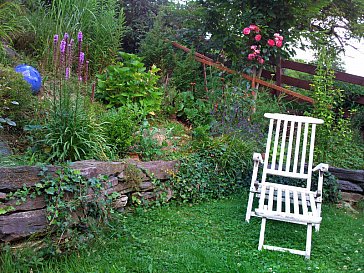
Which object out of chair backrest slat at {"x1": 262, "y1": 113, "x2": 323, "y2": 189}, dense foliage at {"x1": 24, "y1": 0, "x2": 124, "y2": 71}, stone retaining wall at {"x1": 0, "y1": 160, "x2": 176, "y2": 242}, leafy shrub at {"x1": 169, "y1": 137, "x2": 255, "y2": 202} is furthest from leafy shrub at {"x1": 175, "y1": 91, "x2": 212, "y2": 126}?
stone retaining wall at {"x1": 0, "y1": 160, "x2": 176, "y2": 242}

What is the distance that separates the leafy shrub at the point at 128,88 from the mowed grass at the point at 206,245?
166 centimetres

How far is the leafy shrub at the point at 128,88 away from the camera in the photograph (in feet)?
15.9

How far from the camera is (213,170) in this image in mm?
4336

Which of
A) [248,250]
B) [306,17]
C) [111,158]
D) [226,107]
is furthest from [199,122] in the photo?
[306,17]

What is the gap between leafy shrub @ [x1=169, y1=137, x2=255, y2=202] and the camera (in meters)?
4.11

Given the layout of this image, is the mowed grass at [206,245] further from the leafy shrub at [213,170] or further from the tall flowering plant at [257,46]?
the tall flowering plant at [257,46]

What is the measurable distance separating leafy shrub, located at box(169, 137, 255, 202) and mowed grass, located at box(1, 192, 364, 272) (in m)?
0.23

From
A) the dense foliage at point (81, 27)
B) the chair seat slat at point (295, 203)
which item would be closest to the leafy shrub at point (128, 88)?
the dense foliage at point (81, 27)

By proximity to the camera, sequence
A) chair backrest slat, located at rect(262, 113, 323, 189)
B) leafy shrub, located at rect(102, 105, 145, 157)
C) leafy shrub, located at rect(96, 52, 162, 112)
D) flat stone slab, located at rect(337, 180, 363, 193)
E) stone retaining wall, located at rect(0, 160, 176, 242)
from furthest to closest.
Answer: leafy shrub, located at rect(96, 52, 162, 112)
flat stone slab, located at rect(337, 180, 363, 193)
chair backrest slat, located at rect(262, 113, 323, 189)
leafy shrub, located at rect(102, 105, 145, 157)
stone retaining wall, located at rect(0, 160, 176, 242)

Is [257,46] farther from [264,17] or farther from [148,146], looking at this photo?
[148,146]

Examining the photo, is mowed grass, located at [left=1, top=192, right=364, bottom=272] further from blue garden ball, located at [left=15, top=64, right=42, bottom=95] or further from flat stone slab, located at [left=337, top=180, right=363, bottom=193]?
blue garden ball, located at [left=15, top=64, right=42, bottom=95]

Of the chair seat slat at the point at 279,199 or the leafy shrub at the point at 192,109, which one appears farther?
the leafy shrub at the point at 192,109

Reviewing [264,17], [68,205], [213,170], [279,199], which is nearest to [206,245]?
[279,199]

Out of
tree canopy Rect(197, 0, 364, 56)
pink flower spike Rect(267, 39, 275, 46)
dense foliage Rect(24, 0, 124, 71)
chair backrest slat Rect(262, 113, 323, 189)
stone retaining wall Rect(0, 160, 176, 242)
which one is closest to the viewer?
stone retaining wall Rect(0, 160, 176, 242)
